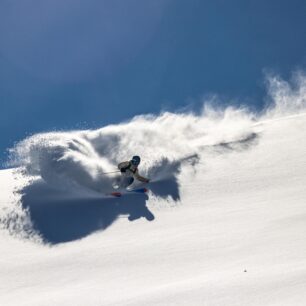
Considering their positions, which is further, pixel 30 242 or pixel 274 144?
pixel 274 144

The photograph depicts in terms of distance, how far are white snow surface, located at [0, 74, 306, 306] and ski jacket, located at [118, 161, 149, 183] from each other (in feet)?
1.12

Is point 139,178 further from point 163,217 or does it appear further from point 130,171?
point 163,217

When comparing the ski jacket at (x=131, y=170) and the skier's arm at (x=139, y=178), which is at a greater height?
the ski jacket at (x=131, y=170)

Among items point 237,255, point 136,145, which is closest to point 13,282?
point 237,255

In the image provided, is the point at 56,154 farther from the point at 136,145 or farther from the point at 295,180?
the point at 295,180

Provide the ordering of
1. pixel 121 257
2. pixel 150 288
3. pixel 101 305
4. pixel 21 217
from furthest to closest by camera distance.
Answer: pixel 21 217 < pixel 121 257 < pixel 150 288 < pixel 101 305

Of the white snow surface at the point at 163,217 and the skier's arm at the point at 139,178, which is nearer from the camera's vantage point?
the white snow surface at the point at 163,217

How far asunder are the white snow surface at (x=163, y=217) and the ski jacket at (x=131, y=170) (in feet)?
1.12

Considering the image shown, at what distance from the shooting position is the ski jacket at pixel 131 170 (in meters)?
→ 9.71

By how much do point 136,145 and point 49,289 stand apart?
5.64 metres

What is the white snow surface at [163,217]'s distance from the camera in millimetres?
6094

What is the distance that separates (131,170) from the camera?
31.9 feet

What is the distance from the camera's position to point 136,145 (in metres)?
11.6

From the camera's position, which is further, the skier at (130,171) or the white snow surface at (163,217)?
the skier at (130,171)
